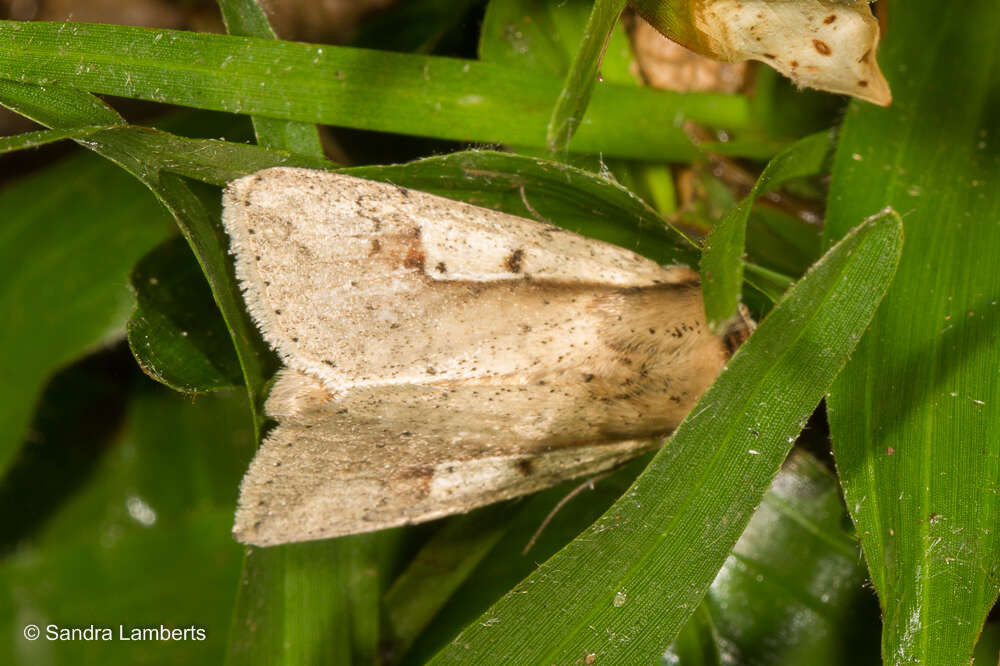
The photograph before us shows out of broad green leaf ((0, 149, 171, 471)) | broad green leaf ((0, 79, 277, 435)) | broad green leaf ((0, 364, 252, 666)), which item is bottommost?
broad green leaf ((0, 364, 252, 666))

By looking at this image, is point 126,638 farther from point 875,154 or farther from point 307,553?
point 875,154

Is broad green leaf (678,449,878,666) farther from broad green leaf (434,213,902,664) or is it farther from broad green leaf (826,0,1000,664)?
broad green leaf (434,213,902,664)

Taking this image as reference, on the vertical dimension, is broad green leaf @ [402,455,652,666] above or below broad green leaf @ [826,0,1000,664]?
below

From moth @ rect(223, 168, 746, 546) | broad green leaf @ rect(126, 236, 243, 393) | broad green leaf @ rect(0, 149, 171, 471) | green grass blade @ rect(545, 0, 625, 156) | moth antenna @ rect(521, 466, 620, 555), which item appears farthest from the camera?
broad green leaf @ rect(0, 149, 171, 471)

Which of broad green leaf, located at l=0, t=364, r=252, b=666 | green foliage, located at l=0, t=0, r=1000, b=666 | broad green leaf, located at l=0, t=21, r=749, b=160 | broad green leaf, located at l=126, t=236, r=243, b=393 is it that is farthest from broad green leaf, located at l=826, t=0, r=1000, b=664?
broad green leaf, located at l=0, t=364, r=252, b=666

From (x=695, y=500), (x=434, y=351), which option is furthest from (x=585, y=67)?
(x=695, y=500)

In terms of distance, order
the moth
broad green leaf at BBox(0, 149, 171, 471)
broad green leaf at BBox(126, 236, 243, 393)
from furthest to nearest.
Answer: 1. broad green leaf at BBox(0, 149, 171, 471)
2. broad green leaf at BBox(126, 236, 243, 393)
3. the moth

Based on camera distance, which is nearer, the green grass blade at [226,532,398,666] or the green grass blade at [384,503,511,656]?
the green grass blade at [226,532,398,666]
